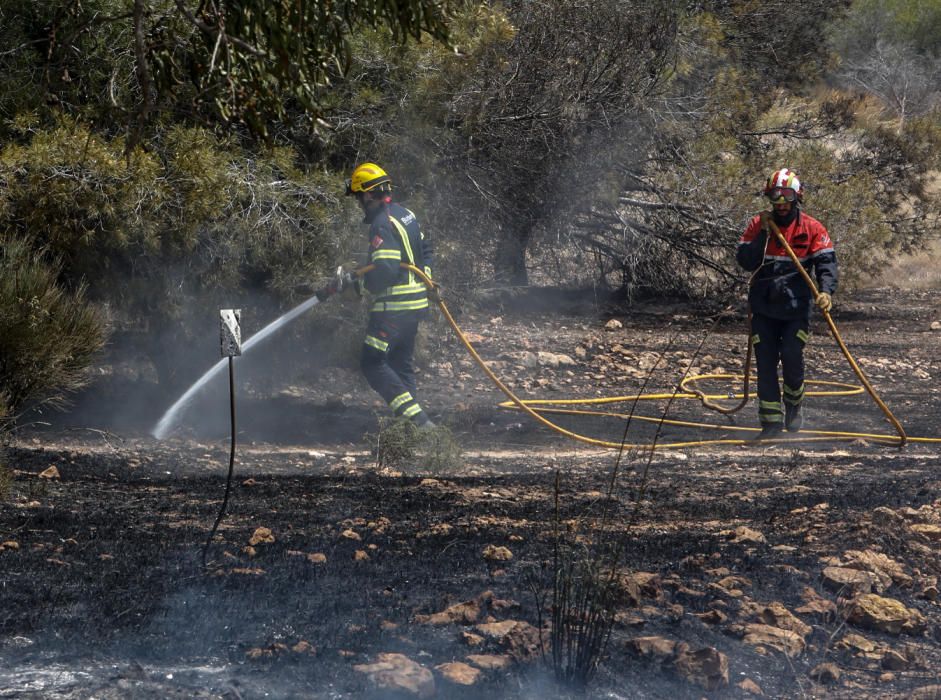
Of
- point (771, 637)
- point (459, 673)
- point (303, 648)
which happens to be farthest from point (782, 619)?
point (303, 648)

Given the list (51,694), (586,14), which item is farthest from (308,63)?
(586,14)

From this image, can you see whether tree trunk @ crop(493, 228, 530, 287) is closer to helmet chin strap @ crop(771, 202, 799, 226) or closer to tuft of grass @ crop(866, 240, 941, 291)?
helmet chin strap @ crop(771, 202, 799, 226)

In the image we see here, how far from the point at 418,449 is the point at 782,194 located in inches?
118

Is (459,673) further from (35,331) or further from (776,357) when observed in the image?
(776,357)

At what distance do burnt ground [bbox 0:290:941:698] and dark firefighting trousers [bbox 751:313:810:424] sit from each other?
371 mm

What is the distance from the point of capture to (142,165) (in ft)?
26.3

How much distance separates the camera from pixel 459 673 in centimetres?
330

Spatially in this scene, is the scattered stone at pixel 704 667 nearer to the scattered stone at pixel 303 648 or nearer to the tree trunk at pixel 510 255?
the scattered stone at pixel 303 648

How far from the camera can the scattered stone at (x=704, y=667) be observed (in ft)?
11.0

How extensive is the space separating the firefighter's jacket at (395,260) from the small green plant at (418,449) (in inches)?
41.9

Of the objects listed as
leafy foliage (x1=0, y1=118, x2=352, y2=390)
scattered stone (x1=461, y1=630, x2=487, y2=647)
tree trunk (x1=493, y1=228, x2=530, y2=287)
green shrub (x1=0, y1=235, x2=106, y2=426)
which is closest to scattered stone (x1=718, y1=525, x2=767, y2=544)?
scattered stone (x1=461, y1=630, x2=487, y2=647)

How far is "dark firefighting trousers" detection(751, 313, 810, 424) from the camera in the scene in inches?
311

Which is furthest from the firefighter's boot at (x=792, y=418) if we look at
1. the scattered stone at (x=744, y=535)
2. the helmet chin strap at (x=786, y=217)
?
the scattered stone at (x=744, y=535)

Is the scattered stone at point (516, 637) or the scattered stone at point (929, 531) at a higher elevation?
the scattered stone at point (929, 531)
